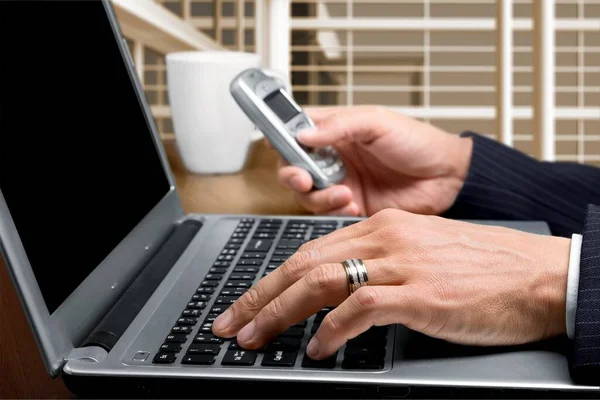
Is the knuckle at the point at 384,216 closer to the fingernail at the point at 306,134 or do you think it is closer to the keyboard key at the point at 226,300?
the keyboard key at the point at 226,300

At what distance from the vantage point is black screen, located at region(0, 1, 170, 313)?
0.43 metres

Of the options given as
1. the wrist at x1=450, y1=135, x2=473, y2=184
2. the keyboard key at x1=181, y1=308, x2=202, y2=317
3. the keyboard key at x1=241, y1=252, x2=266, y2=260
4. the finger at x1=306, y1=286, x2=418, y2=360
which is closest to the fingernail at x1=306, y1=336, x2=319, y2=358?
the finger at x1=306, y1=286, x2=418, y2=360

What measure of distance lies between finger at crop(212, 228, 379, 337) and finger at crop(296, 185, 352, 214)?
32cm

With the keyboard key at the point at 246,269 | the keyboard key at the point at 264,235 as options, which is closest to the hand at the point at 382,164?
the keyboard key at the point at 264,235

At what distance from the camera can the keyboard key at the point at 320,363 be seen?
40cm

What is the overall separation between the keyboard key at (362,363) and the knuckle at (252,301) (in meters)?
0.08

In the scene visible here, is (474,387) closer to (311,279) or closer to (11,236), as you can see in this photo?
(311,279)

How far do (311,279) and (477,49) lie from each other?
3424mm

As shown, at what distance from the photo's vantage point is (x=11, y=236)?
1.31ft

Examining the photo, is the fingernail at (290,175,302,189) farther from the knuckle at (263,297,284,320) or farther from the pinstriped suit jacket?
the knuckle at (263,297,284,320)

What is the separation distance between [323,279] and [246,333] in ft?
0.18

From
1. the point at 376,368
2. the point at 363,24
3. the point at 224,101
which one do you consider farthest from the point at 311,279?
the point at 363,24

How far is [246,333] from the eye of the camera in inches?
17.0

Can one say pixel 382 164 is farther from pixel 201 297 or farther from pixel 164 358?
pixel 164 358
